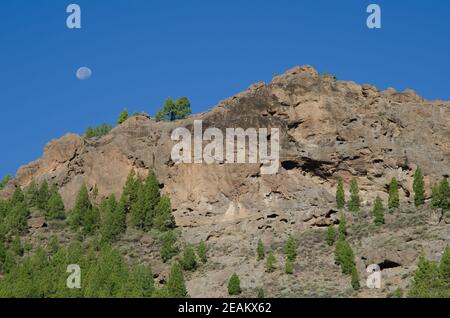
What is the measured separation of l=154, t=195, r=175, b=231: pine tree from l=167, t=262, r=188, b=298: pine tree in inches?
767

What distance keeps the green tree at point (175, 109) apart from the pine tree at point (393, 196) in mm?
41458

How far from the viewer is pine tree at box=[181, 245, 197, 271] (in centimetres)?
10550

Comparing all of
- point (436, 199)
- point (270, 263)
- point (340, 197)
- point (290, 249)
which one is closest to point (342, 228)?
point (290, 249)

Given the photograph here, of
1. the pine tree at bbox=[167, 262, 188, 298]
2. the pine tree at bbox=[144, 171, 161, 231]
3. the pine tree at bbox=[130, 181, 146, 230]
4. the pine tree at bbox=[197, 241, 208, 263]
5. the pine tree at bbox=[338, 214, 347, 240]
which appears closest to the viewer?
the pine tree at bbox=[167, 262, 188, 298]

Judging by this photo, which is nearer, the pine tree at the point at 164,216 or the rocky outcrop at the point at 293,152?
the pine tree at the point at 164,216

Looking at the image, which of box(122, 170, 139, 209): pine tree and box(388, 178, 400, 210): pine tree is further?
box(122, 170, 139, 209): pine tree

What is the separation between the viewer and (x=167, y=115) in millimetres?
150375

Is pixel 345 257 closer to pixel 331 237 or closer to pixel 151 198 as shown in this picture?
pixel 331 237

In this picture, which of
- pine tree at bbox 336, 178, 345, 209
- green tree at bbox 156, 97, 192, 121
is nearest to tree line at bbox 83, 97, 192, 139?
green tree at bbox 156, 97, 192, 121

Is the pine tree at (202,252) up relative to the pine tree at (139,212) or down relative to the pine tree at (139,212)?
down

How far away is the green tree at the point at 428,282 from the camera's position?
284 feet

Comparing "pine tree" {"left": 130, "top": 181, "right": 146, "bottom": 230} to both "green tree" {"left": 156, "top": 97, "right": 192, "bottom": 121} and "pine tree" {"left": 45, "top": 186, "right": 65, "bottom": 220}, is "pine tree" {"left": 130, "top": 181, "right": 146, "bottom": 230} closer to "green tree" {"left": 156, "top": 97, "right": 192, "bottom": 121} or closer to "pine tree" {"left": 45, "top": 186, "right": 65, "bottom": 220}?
"pine tree" {"left": 45, "top": 186, "right": 65, "bottom": 220}

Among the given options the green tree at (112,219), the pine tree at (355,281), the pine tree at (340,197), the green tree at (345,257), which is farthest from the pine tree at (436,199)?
the green tree at (112,219)

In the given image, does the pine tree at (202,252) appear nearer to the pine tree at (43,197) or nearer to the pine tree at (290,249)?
the pine tree at (290,249)
